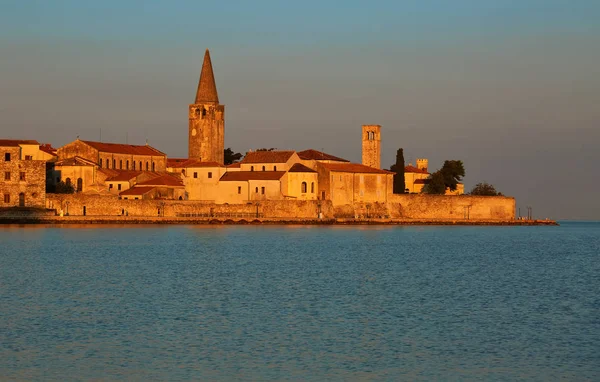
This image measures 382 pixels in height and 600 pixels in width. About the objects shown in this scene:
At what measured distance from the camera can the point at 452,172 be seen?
71562 mm

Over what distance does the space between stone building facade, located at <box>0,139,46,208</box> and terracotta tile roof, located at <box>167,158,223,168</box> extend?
1001 cm

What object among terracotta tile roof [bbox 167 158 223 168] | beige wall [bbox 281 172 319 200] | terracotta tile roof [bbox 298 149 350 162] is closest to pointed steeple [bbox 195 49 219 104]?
terracotta tile roof [bbox 167 158 223 168]

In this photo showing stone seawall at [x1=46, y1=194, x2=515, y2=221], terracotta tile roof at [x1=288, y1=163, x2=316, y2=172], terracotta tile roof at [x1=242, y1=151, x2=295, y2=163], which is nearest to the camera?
stone seawall at [x1=46, y1=194, x2=515, y2=221]

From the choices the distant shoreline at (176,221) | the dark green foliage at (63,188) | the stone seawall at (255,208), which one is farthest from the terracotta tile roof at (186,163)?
the dark green foliage at (63,188)

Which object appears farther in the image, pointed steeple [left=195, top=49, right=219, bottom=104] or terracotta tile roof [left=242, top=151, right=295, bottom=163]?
pointed steeple [left=195, top=49, right=219, bottom=104]

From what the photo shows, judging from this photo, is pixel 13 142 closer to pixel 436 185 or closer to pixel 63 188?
pixel 63 188

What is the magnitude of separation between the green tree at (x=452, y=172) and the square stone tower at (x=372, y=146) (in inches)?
183

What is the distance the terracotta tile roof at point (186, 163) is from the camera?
6241cm

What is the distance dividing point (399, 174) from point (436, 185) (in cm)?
278

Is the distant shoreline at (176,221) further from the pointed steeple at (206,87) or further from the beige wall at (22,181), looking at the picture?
the pointed steeple at (206,87)

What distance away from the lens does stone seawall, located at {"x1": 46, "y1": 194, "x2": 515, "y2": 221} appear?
2281 inches

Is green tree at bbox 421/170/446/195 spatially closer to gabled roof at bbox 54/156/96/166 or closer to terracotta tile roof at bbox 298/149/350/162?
terracotta tile roof at bbox 298/149/350/162

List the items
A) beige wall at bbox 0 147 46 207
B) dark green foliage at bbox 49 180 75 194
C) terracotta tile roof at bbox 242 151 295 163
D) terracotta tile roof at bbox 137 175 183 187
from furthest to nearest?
terracotta tile roof at bbox 242 151 295 163 → terracotta tile roof at bbox 137 175 183 187 → dark green foliage at bbox 49 180 75 194 → beige wall at bbox 0 147 46 207

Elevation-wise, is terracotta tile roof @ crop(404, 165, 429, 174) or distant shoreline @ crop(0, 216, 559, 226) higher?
terracotta tile roof @ crop(404, 165, 429, 174)
